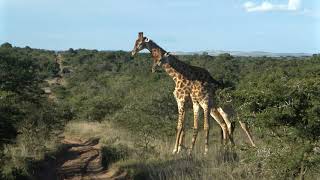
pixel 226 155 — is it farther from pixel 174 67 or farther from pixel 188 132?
pixel 188 132

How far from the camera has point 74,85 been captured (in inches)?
1544

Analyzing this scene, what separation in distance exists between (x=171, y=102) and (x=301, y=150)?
9.39 metres

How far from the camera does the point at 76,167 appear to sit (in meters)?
10.4

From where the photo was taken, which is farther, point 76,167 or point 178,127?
point 178,127

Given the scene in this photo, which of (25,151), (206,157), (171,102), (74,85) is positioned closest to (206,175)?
(206,157)

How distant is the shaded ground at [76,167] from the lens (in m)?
9.55

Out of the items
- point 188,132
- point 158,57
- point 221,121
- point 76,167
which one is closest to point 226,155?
point 221,121

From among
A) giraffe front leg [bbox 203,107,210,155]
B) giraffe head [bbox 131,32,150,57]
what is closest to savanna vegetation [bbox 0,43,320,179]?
giraffe front leg [bbox 203,107,210,155]

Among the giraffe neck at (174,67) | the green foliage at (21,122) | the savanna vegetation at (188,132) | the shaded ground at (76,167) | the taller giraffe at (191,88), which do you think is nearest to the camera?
the savanna vegetation at (188,132)

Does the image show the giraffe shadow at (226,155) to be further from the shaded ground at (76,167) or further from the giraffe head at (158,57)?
the giraffe head at (158,57)

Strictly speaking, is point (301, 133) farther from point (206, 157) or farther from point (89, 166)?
point (89, 166)

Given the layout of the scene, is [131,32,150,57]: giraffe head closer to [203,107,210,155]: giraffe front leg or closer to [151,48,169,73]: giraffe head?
[151,48,169,73]: giraffe head

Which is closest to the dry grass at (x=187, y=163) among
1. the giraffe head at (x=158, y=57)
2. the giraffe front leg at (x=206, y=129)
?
the giraffe front leg at (x=206, y=129)

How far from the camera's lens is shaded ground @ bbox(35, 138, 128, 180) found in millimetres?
9551
